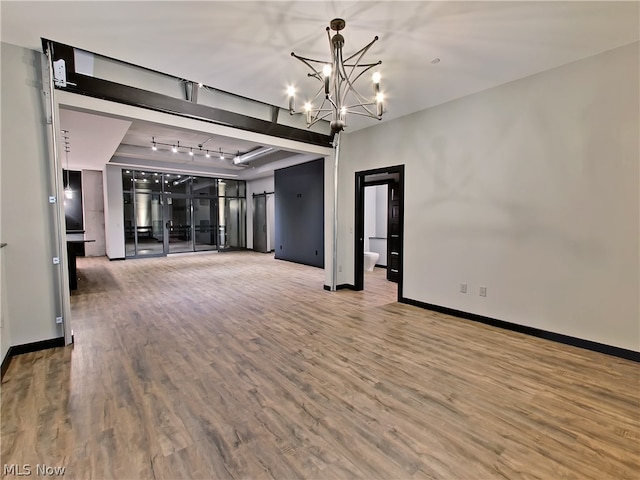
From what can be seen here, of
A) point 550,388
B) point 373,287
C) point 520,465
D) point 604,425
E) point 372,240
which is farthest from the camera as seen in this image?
point 372,240

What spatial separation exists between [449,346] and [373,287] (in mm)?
2770

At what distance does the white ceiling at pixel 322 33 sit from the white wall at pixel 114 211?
7.42 m

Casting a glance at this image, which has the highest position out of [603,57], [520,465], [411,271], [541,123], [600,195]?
[603,57]

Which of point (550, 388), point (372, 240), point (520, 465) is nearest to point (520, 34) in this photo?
point (550, 388)

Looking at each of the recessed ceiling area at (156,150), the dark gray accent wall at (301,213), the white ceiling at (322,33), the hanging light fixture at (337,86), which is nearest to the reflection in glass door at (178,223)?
the recessed ceiling area at (156,150)

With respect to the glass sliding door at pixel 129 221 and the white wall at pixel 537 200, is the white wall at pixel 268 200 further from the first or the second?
the white wall at pixel 537 200

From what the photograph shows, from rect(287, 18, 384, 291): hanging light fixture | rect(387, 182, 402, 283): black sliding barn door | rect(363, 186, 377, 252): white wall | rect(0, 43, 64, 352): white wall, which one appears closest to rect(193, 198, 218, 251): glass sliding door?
rect(363, 186, 377, 252): white wall

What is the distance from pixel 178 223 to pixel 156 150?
10.2 ft

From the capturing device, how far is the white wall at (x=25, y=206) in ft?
9.46

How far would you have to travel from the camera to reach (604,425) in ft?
6.55

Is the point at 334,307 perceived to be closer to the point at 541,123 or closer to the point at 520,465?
the point at 520,465

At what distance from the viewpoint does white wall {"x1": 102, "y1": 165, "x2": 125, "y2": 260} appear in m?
9.29

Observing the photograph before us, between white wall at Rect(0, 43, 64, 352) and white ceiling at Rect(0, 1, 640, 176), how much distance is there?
390 millimetres

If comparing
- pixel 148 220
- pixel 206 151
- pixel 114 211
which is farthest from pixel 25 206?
pixel 148 220
